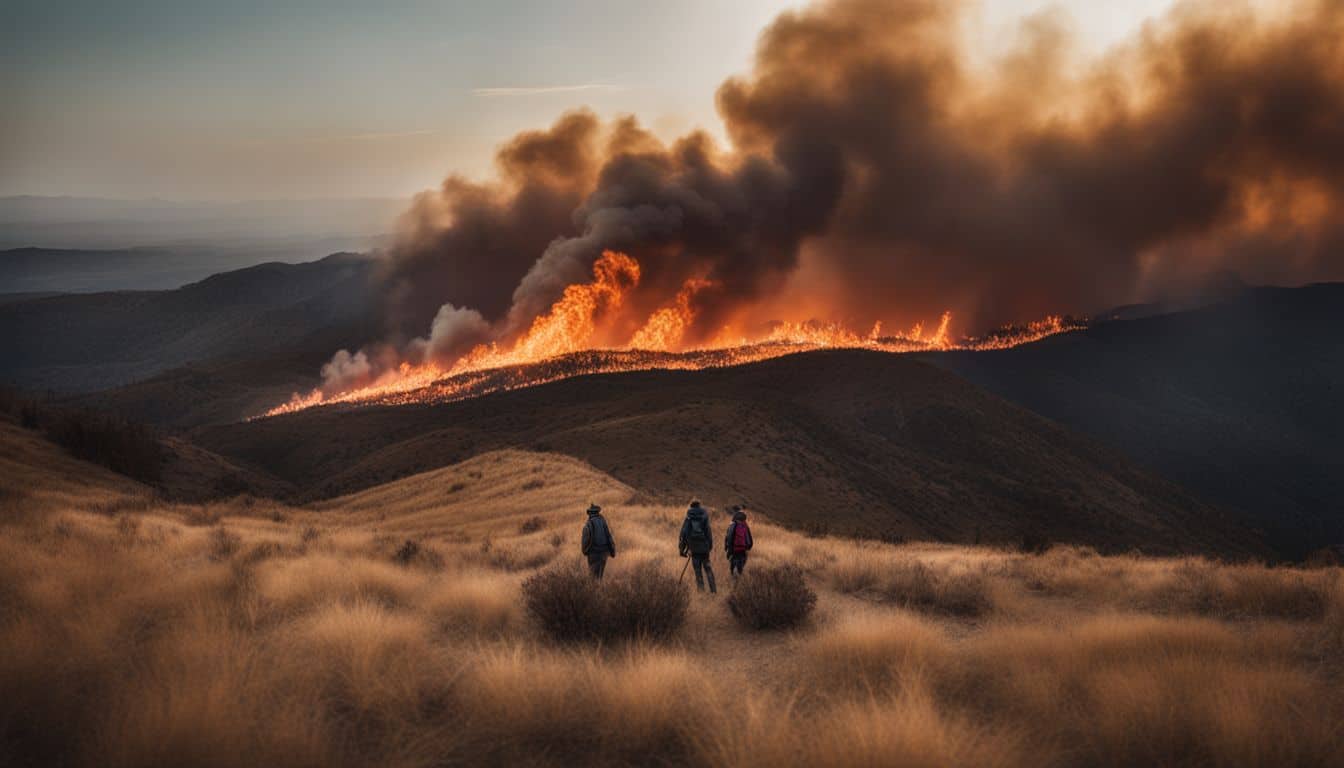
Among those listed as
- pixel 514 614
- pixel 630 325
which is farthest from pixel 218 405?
pixel 514 614

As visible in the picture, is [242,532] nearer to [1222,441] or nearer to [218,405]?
[218,405]

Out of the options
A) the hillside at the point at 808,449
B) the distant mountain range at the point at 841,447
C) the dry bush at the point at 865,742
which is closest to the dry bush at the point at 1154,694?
the dry bush at the point at 865,742

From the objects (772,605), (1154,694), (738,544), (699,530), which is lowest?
(738,544)

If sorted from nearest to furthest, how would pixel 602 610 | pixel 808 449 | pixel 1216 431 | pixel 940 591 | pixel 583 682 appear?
pixel 583 682 → pixel 602 610 → pixel 940 591 → pixel 808 449 → pixel 1216 431

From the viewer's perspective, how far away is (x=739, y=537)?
43.2ft

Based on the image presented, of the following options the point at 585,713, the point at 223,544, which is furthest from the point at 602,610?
the point at 223,544

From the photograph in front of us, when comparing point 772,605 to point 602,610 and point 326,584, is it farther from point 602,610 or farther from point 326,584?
point 326,584

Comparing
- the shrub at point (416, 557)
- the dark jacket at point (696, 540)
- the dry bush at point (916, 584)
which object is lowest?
the dry bush at point (916, 584)

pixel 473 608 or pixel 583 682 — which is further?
pixel 473 608

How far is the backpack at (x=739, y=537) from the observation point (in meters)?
13.1

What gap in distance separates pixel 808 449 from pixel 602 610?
64.6 m

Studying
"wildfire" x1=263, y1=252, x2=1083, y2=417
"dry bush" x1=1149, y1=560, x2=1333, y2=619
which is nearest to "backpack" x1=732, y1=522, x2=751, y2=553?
"dry bush" x1=1149, y1=560, x2=1333, y2=619

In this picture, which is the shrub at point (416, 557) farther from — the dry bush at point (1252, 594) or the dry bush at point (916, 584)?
the dry bush at point (1252, 594)

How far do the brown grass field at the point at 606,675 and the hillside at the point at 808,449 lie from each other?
3160 cm
